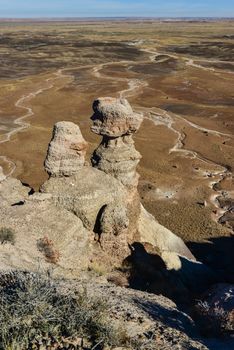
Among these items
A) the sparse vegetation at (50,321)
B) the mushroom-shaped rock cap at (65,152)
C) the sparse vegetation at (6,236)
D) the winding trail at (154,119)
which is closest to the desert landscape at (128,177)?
the mushroom-shaped rock cap at (65,152)

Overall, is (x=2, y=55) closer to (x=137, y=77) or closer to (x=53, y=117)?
(x=137, y=77)

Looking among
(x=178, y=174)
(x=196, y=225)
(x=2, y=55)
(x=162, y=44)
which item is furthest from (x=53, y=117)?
(x=162, y=44)

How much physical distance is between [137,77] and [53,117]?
3318 cm

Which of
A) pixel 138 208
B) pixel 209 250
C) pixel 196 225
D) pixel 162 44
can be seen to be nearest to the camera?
pixel 138 208

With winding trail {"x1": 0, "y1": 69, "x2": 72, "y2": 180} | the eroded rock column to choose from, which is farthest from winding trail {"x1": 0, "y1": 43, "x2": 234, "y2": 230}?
the eroded rock column

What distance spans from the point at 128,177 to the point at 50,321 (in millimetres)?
13006

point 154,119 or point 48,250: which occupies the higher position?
point 48,250

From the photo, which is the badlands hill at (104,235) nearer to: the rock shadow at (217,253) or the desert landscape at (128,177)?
the desert landscape at (128,177)

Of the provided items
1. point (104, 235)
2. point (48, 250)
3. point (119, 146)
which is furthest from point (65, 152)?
point (48, 250)

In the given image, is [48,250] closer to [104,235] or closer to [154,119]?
[104,235]

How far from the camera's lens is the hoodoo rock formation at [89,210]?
57.7 ft

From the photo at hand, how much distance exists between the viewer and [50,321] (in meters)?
10.1

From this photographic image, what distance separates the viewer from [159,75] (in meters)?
91.6

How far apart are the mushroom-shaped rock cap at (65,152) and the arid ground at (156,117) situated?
11.2 m
